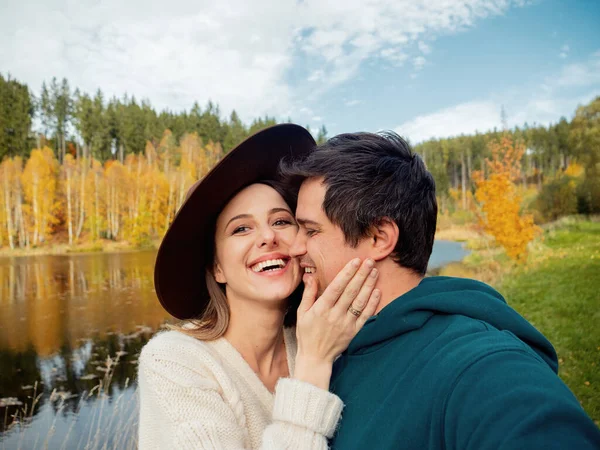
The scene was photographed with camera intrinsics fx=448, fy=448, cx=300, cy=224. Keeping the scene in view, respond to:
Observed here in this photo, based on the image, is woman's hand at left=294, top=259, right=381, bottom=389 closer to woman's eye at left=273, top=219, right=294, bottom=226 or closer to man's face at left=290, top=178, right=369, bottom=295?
man's face at left=290, top=178, right=369, bottom=295

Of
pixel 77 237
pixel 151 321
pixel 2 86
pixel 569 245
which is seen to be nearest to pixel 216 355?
pixel 151 321

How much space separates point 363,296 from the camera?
1.79 meters

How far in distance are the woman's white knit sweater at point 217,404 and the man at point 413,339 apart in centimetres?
14

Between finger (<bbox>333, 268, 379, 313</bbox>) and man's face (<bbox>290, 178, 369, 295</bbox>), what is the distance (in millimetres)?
91

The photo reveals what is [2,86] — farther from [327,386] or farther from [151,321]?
[327,386]

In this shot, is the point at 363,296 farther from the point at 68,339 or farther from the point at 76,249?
the point at 76,249

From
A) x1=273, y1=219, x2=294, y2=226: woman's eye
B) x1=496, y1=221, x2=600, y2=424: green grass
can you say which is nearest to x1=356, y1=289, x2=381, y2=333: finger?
x1=273, y1=219, x2=294, y2=226: woman's eye

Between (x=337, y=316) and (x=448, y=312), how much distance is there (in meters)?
0.49

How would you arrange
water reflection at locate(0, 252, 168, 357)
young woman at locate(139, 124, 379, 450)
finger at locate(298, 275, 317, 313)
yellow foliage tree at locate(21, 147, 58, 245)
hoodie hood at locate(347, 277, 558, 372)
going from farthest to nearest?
yellow foliage tree at locate(21, 147, 58, 245), water reflection at locate(0, 252, 168, 357), finger at locate(298, 275, 317, 313), young woman at locate(139, 124, 379, 450), hoodie hood at locate(347, 277, 558, 372)

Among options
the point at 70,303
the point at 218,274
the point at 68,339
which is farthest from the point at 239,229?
the point at 70,303

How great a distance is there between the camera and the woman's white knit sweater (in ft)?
5.38

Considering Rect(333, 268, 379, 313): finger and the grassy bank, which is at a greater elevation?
Rect(333, 268, 379, 313): finger

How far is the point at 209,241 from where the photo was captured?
110 inches

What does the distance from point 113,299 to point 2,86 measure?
155 ft
